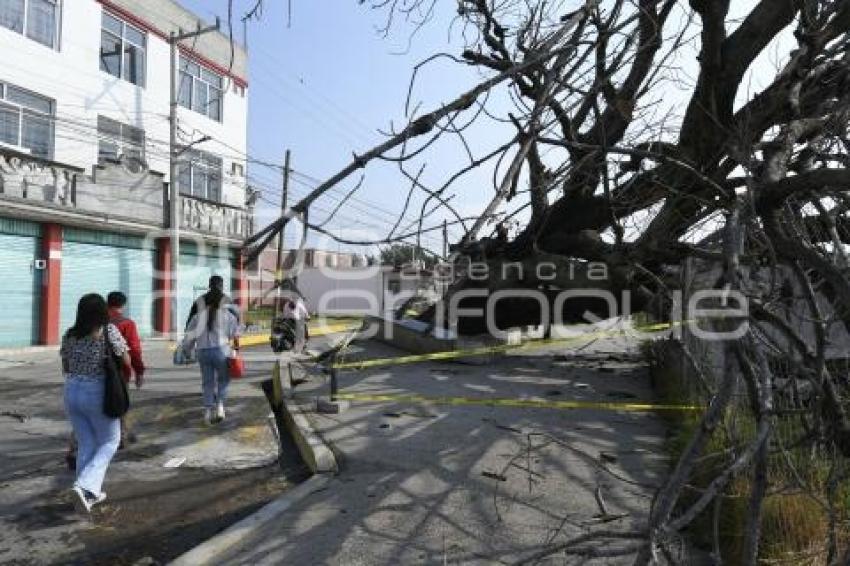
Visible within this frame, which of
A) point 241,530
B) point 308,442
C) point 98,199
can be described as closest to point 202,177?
point 98,199

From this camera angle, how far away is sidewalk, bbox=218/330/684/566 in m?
4.62

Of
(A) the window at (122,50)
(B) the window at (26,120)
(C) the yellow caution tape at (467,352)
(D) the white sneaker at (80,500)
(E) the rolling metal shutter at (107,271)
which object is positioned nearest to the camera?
(D) the white sneaker at (80,500)

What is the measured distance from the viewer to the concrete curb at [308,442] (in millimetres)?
6477

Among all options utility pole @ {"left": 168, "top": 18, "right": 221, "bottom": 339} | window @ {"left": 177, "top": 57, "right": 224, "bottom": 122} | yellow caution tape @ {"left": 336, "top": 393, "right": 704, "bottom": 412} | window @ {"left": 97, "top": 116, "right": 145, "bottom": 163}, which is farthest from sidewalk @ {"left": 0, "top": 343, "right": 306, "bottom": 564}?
window @ {"left": 177, "top": 57, "right": 224, "bottom": 122}

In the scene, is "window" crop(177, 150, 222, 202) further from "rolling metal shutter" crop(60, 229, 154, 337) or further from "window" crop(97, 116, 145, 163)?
"rolling metal shutter" crop(60, 229, 154, 337)

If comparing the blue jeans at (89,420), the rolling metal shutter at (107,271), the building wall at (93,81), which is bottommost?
the blue jeans at (89,420)

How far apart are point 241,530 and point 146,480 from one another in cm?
207

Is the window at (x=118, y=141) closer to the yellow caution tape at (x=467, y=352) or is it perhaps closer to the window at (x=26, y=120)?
the window at (x=26, y=120)

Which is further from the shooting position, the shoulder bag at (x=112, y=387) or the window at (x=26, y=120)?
the window at (x=26, y=120)

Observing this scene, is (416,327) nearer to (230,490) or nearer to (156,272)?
(230,490)

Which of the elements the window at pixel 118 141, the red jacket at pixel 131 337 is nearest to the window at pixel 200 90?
the window at pixel 118 141

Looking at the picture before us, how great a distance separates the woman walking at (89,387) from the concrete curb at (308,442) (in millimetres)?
1665

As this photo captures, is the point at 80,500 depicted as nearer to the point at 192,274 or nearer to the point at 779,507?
the point at 779,507

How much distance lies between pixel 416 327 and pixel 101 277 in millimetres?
10922
